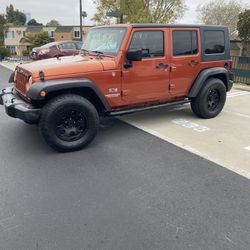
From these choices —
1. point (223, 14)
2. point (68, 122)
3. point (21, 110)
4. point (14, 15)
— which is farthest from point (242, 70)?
point (14, 15)

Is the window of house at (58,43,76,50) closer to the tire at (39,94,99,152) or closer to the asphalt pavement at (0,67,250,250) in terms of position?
the asphalt pavement at (0,67,250,250)

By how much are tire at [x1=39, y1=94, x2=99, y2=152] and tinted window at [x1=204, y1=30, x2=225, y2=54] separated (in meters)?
2.85

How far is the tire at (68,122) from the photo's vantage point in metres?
3.73

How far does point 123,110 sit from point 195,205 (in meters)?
2.24

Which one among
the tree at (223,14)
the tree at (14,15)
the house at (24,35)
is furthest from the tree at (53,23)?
the tree at (223,14)

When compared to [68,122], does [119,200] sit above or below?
below

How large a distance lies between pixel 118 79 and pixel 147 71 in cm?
59

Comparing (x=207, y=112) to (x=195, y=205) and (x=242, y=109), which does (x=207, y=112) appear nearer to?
(x=242, y=109)

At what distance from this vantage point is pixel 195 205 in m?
2.72

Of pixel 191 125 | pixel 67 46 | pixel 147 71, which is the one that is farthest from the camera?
pixel 67 46

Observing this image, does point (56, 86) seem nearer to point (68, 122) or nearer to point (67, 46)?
point (68, 122)

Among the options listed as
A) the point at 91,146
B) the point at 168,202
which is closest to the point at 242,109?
the point at 91,146

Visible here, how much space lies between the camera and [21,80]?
420 cm

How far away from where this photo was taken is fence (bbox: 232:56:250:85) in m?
10.4
